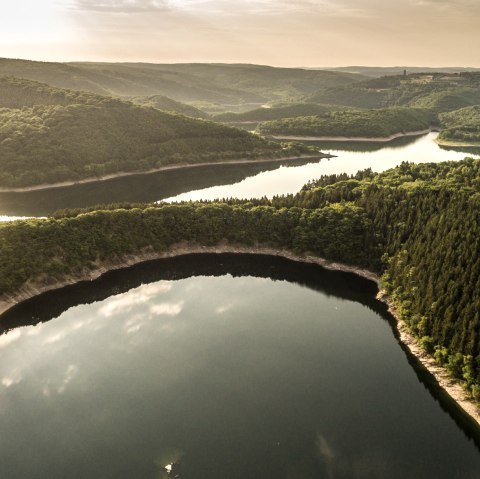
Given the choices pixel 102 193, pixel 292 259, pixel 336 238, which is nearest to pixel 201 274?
pixel 292 259

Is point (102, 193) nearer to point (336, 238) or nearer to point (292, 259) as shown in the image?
point (292, 259)

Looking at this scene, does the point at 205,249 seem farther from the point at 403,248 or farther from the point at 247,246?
the point at 403,248

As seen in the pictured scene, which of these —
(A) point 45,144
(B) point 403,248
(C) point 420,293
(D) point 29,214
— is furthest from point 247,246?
(A) point 45,144

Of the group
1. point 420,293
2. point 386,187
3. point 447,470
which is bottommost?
point 447,470

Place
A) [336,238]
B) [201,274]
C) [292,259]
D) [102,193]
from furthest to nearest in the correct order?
[102,193] → [292,259] → [336,238] → [201,274]

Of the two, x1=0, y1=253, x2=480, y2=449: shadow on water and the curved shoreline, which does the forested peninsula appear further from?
x1=0, y1=253, x2=480, y2=449: shadow on water

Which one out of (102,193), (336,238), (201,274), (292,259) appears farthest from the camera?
Answer: (102,193)

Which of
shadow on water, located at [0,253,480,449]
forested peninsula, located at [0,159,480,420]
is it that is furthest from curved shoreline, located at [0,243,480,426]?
shadow on water, located at [0,253,480,449]
